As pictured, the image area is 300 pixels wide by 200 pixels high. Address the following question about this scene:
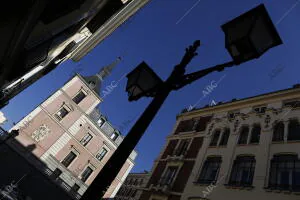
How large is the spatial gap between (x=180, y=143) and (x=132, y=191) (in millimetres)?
31606

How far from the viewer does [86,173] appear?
33844 millimetres

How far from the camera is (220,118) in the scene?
74.4 ft

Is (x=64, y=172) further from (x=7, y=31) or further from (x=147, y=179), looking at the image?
(x=7, y=31)

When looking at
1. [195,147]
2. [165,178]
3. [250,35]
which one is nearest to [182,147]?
[195,147]

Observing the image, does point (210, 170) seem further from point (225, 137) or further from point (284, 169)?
point (284, 169)

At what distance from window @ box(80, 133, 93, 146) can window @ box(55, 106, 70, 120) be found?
430 centimetres

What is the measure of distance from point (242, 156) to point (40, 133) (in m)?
24.4

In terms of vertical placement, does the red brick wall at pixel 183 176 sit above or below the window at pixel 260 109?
below

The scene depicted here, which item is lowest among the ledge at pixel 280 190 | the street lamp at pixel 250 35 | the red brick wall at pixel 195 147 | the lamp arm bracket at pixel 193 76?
the lamp arm bracket at pixel 193 76

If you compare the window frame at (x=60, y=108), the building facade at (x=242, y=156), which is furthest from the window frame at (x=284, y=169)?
the window frame at (x=60, y=108)

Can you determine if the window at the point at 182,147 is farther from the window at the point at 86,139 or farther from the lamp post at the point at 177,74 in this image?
the lamp post at the point at 177,74

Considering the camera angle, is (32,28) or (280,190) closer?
(32,28)

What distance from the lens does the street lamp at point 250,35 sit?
121 inches

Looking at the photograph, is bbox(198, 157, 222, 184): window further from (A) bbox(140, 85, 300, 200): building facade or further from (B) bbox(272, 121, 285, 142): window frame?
(B) bbox(272, 121, 285, 142): window frame
